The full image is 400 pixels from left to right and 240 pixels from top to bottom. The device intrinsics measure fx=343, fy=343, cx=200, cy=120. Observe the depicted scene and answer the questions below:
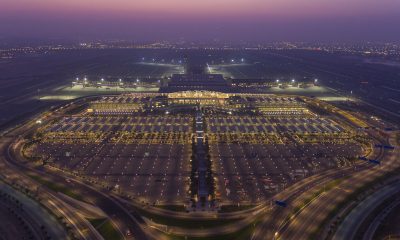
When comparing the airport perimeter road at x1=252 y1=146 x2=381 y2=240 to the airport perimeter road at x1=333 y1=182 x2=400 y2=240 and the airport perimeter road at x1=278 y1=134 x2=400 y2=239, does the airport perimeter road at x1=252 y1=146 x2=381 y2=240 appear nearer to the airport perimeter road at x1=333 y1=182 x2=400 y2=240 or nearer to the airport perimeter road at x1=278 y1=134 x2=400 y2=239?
the airport perimeter road at x1=278 y1=134 x2=400 y2=239

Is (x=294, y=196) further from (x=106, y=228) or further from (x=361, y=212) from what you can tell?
(x=106, y=228)

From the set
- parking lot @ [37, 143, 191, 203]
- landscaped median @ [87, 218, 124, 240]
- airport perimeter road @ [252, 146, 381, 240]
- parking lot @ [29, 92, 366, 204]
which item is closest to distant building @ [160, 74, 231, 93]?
parking lot @ [29, 92, 366, 204]

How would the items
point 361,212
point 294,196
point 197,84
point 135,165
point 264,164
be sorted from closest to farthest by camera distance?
1. point 361,212
2. point 294,196
3. point 135,165
4. point 264,164
5. point 197,84

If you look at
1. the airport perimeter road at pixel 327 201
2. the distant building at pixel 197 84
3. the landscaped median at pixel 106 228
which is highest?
the distant building at pixel 197 84

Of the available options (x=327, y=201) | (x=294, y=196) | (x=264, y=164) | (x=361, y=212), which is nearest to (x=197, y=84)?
(x=264, y=164)

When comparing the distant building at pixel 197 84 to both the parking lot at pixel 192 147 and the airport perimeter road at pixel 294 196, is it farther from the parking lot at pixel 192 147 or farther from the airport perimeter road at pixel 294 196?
the airport perimeter road at pixel 294 196

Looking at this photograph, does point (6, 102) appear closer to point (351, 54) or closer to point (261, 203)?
point (261, 203)

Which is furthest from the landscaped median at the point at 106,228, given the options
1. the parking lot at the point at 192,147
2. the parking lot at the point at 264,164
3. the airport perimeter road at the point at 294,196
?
the airport perimeter road at the point at 294,196
